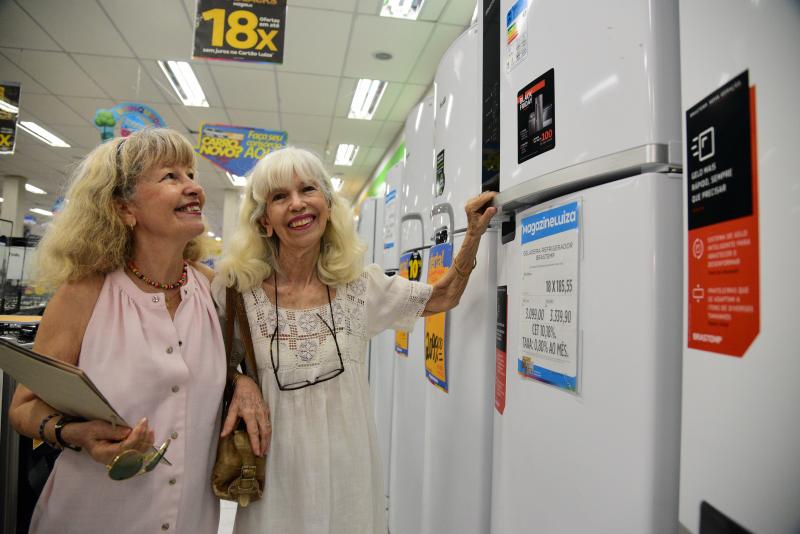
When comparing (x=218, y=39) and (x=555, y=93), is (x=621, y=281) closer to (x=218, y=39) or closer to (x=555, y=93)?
(x=555, y=93)

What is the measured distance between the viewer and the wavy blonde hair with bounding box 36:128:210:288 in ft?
4.05

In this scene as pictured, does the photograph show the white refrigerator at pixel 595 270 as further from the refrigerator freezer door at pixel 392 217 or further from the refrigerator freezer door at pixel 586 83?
the refrigerator freezer door at pixel 392 217

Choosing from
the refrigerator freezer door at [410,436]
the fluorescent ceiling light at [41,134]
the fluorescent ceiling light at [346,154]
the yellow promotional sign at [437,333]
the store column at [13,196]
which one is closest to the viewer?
the yellow promotional sign at [437,333]

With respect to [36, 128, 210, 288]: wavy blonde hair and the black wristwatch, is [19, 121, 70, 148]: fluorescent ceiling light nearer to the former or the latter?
[36, 128, 210, 288]: wavy blonde hair

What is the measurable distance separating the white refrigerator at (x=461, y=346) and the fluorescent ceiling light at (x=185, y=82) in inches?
200

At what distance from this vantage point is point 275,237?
1.58m

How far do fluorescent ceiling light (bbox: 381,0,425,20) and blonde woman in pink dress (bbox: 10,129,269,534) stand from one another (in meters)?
3.64

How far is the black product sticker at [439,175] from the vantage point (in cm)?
174

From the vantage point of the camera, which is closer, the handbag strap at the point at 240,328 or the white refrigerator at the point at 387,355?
the handbag strap at the point at 240,328

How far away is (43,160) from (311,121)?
22.5 ft

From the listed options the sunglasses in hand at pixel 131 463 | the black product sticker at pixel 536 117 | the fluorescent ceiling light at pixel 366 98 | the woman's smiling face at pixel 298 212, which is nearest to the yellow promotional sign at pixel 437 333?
the woman's smiling face at pixel 298 212

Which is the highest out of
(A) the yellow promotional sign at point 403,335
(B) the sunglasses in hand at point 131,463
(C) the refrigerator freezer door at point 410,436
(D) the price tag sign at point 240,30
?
(D) the price tag sign at point 240,30

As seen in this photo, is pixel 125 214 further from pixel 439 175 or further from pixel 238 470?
pixel 439 175

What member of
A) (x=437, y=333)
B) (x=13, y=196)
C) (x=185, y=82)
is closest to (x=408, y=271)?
(x=437, y=333)
